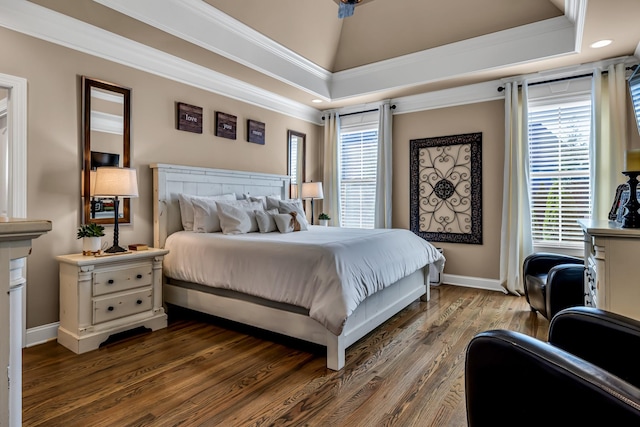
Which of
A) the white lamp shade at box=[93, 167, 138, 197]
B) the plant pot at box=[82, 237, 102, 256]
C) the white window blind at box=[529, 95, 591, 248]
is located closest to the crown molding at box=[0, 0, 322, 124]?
the white lamp shade at box=[93, 167, 138, 197]


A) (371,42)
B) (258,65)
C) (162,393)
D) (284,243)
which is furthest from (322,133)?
(162,393)

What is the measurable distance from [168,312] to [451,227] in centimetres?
364

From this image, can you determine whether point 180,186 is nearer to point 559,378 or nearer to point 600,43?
point 559,378

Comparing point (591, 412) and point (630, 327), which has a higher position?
point (630, 327)

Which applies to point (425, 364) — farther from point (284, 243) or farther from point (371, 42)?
point (371, 42)

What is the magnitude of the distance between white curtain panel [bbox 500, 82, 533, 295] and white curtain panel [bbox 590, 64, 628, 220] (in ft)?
2.11

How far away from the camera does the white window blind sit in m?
4.06

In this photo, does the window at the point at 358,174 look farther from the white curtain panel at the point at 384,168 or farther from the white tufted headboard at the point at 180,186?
the white tufted headboard at the point at 180,186

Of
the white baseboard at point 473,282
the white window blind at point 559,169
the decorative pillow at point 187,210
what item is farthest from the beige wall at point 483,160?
the decorative pillow at point 187,210

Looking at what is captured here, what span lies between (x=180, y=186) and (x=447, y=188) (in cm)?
340

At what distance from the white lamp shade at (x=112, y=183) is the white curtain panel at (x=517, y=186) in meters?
4.10

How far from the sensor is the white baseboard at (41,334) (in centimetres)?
279

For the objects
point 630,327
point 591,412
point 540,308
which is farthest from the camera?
point 540,308

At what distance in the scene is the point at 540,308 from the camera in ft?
10.4
